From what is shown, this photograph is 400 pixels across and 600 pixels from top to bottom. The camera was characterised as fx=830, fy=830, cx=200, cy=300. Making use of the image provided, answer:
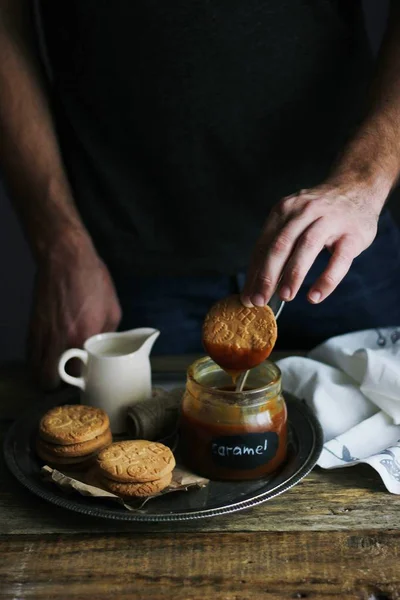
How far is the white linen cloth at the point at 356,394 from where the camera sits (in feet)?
3.96

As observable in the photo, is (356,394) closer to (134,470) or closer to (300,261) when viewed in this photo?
(300,261)

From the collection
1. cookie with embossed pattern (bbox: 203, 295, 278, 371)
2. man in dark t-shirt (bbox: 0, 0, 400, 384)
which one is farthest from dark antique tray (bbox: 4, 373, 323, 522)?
man in dark t-shirt (bbox: 0, 0, 400, 384)

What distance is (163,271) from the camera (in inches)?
69.0

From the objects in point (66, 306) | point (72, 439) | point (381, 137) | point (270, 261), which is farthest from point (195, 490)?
point (381, 137)

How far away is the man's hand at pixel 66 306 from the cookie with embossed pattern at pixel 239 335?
0.37 m

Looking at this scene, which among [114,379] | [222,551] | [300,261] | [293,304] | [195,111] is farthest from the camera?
[293,304]

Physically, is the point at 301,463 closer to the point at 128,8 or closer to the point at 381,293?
the point at 381,293

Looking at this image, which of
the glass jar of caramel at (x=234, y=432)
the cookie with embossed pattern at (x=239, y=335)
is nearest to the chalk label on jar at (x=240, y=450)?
the glass jar of caramel at (x=234, y=432)

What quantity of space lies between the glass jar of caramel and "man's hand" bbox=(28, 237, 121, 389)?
0.37 metres

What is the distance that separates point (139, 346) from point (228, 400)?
0.28 m

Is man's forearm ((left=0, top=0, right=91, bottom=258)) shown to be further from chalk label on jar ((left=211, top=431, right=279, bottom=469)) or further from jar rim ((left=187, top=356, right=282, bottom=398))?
chalk label on jar ((left=211, top=431, right=279, bottom=469))

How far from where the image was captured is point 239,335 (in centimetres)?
117

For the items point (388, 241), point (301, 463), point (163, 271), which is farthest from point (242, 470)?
point (388, 241)

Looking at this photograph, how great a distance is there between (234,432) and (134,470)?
16cm
